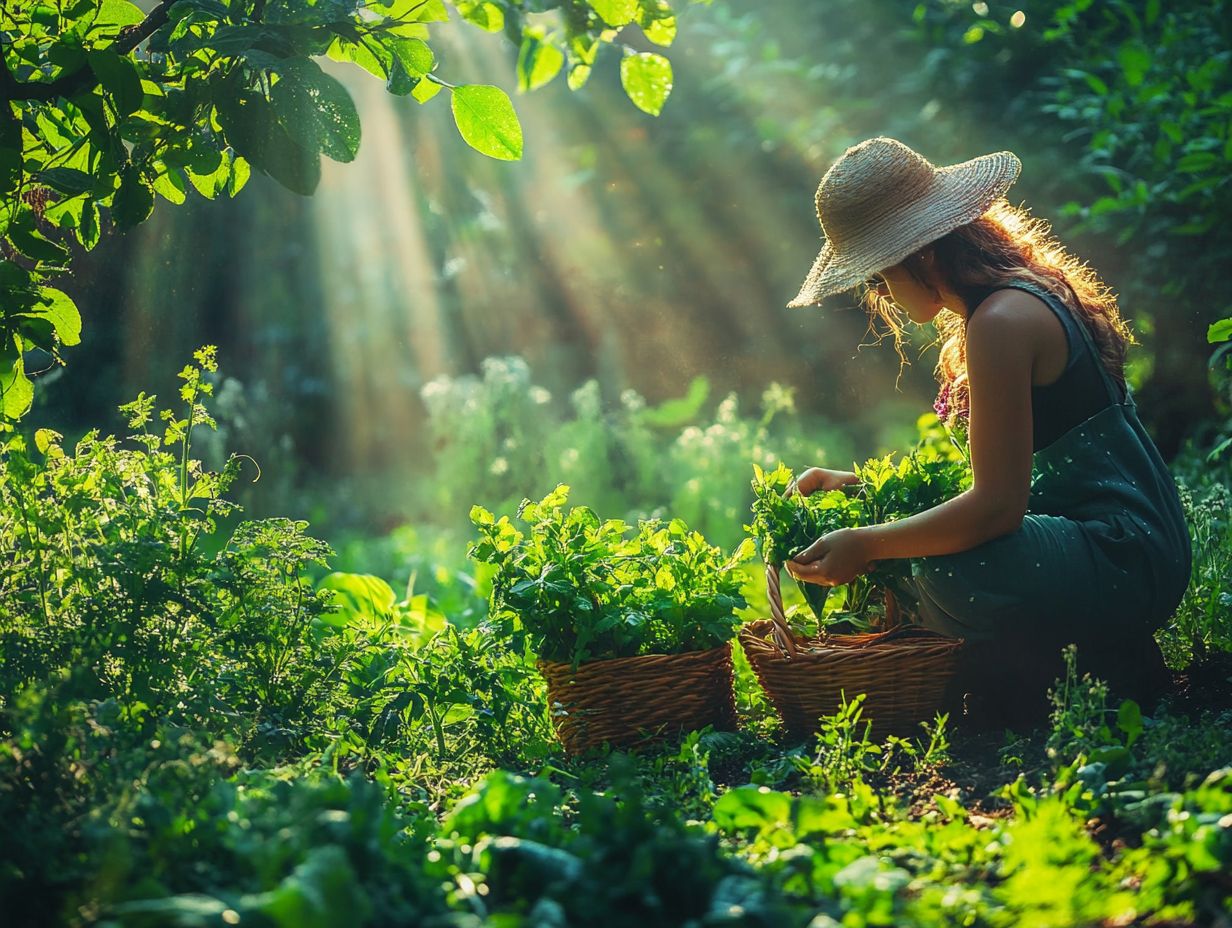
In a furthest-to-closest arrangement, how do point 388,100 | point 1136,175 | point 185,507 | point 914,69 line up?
1. point 914,69
2. point 388,100
3. point 1136,175
4. point 185,507

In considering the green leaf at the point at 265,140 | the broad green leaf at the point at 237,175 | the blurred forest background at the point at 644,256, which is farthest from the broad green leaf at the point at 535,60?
the blurred forest background at the point at 644,256

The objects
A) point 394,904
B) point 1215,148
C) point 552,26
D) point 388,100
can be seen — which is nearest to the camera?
point 394,904

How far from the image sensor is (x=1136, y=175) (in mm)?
4969

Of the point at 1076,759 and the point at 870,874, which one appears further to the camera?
the point at 1076,759

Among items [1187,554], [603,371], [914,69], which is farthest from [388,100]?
[1187,554]

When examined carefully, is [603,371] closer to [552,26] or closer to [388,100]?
[388,100]

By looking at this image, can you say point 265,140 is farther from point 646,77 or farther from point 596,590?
point 596,590

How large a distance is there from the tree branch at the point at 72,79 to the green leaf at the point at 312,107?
327 millimetres

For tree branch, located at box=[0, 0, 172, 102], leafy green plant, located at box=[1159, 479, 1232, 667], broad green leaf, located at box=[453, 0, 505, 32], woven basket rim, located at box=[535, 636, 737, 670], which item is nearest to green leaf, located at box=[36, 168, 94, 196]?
tree branch, located at box=[0, 0, 172, 102]

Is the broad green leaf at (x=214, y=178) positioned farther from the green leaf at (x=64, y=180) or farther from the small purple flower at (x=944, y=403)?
the small purple flower at (x=944, y=403)

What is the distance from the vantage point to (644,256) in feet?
22.0

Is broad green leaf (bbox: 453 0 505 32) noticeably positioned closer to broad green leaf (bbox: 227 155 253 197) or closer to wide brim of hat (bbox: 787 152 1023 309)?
broad green leaf (bbox: 227 155 253 197)

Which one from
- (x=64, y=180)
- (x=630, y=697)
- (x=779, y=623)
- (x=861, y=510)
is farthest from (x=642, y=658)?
(x=64, y=180)

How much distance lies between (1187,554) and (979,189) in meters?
0.89
